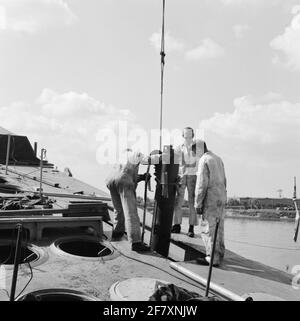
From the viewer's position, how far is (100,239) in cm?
519

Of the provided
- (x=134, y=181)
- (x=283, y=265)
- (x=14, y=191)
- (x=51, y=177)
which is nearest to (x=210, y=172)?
(x=134, y=181)

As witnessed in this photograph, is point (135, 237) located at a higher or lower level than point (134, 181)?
lower

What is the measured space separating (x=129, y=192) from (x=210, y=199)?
1095 millimetres

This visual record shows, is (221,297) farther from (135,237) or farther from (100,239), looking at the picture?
(100,239)

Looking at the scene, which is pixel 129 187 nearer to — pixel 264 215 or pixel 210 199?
pixel 210 199

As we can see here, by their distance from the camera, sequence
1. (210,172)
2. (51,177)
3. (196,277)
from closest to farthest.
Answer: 1. (196,277)
2. (210,172)
3. (51,177)

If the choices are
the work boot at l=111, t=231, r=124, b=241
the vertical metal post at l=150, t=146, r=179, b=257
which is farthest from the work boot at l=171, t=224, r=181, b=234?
the work boot at l=111, t=231, r=124, b=241

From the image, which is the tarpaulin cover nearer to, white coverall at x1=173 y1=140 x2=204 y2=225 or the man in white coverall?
white coverall at x1=173 y1=140 x2=204 y2=225

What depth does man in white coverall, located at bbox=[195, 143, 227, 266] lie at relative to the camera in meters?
4.67

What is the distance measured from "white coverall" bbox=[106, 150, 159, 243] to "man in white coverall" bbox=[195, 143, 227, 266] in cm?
80

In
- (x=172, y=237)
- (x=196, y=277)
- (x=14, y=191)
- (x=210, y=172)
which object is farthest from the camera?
(x=14, y=191)

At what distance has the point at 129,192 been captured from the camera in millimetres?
5211

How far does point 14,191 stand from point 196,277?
186 inches

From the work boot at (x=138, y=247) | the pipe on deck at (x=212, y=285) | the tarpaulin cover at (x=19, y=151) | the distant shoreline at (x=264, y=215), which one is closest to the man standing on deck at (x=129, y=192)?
the work boot at (x=138, y=247)
